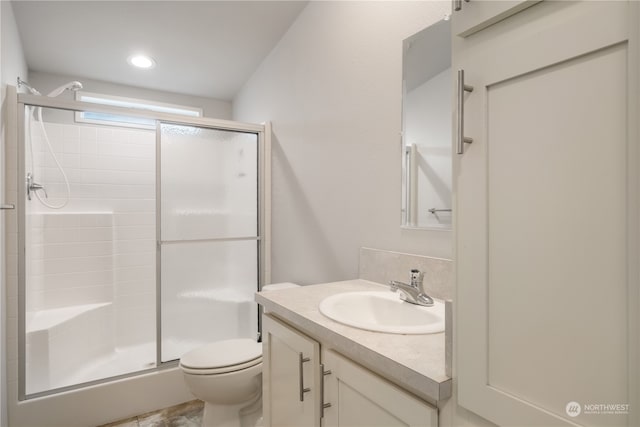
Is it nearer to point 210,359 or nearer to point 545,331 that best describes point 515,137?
point 545,331

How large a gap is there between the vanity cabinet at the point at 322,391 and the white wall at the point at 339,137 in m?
0.60

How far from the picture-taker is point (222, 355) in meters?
1.81

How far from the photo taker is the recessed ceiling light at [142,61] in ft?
8.64

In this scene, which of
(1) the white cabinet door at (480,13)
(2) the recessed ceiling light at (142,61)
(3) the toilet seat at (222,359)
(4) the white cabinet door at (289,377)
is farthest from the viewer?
(2) the recessed ceiling light at (142,61)

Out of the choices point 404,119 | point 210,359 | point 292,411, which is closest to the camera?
point 292,411

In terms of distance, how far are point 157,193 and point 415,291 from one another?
69.7 inches

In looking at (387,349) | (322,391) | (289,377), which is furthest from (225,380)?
(387,349)

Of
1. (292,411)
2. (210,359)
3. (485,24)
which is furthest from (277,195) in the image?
(485,24)

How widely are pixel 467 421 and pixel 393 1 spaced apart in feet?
5.17

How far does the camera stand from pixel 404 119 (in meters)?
1.46

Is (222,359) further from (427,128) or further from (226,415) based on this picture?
(427,128)

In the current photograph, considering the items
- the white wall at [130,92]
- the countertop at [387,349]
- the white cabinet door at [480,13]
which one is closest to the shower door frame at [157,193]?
the white wall at [130,92]

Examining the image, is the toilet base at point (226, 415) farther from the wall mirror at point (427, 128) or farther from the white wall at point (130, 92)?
the white wall at point (130, 92)

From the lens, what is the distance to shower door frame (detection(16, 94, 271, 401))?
6.14ft
